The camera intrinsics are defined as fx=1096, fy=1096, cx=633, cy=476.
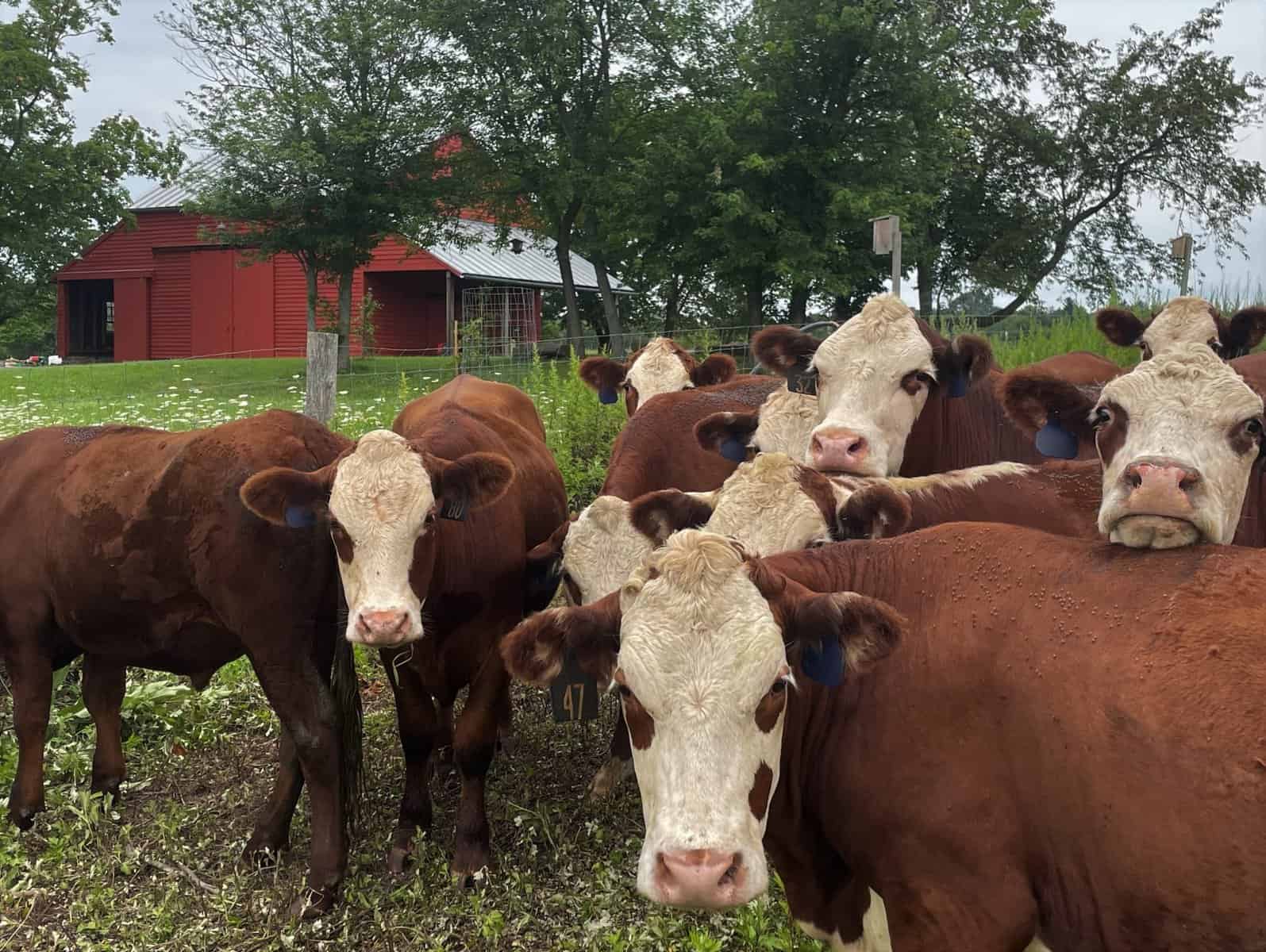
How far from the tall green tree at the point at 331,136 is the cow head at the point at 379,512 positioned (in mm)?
21556

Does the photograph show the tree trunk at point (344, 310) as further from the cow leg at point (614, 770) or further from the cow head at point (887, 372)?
the cow head at point (887, 372)

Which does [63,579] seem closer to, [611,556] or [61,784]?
[61,784]

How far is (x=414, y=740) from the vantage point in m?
4.96

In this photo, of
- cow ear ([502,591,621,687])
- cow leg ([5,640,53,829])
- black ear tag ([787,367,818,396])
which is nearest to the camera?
cow ear ([502,591,621,687])

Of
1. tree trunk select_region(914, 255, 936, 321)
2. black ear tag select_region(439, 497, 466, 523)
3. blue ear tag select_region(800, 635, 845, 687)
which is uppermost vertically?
tree trunk select_region(914, 255, 936, 321)

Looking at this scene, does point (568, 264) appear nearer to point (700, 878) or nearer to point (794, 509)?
point (794, 509)

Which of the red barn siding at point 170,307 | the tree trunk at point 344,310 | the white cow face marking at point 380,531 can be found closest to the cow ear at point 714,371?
the white cow face marking at point 380,531

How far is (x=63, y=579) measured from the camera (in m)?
4.98

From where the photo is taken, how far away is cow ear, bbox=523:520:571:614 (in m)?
5.19

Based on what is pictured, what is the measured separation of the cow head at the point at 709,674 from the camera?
7.82 ft

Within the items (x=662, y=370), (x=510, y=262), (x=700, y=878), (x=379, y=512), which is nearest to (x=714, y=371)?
(x=662, y=370)

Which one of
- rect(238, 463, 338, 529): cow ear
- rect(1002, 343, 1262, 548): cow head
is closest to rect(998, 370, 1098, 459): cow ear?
rect(1002, 343, 1262, 548): cow head

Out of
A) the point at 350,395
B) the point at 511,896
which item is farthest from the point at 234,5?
the point at 511,896

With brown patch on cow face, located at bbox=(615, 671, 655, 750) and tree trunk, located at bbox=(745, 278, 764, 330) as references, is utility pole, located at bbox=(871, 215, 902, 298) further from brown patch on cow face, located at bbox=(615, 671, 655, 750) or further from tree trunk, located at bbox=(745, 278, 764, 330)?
tree trunk, located at bbox=(745, 278, 764, 330)
